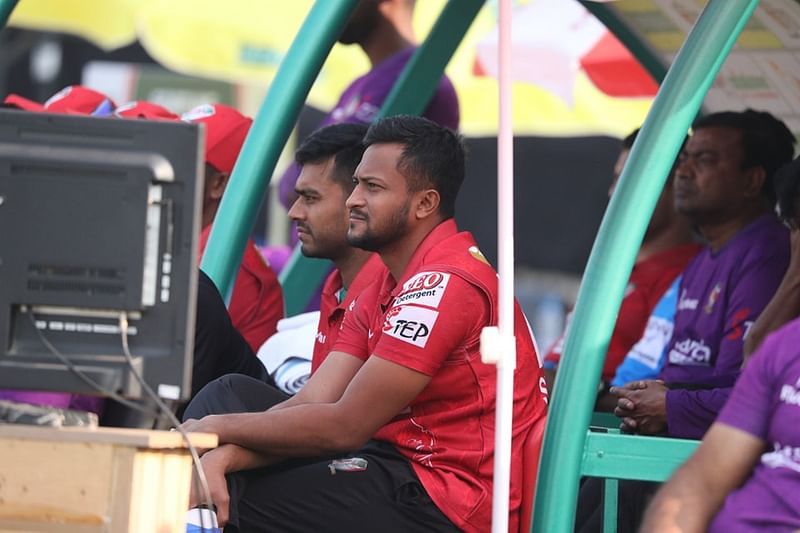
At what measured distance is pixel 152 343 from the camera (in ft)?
9.08

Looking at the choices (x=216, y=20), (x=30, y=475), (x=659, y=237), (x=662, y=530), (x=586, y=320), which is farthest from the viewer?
(x=216, y=20)

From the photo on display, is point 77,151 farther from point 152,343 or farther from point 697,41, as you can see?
point 697,41

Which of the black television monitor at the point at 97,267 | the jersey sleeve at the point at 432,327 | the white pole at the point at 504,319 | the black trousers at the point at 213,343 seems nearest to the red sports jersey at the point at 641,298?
the black trousers at the point at 213,343

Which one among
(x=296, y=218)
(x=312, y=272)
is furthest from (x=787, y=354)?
(x=312, y=272)

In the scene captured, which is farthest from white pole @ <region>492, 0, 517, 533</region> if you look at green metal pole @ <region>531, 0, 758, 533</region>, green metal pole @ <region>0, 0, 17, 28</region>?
green metal pole @ <region>0, 0, 17, 28</region>

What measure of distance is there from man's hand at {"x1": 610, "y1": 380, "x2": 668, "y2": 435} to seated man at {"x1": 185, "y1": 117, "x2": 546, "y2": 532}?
325 millimetres

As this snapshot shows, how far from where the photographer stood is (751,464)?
299 centimetres

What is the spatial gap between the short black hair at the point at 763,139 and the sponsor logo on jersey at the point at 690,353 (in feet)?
1.87

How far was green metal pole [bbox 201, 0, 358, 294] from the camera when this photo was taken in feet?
15.3

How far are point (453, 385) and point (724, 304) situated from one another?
1.21 metres

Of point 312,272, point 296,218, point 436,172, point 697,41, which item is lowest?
point 312,272

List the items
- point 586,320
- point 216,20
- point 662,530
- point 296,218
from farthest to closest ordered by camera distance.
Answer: point 216,20 → point 296,218 → point 586,320 → point 662,530

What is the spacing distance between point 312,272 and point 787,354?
318cm

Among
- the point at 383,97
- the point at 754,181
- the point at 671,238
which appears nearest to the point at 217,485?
the point at 754,181
